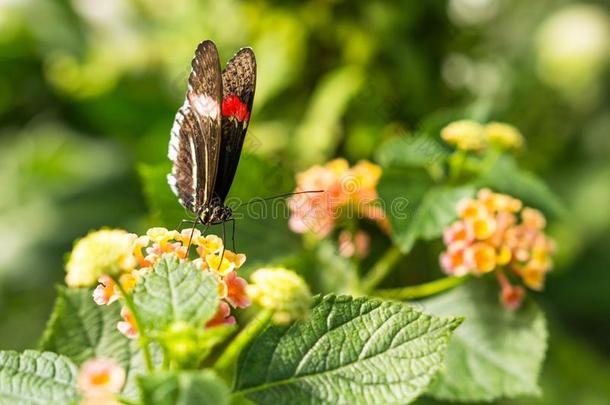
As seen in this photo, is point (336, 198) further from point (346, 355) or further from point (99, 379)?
point (99, 379)

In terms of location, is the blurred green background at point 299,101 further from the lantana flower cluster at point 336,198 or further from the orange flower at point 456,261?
the orange flower at point 456,261

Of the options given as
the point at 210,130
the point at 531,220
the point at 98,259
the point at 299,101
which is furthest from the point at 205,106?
the point at 299,101

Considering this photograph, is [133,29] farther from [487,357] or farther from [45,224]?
[487,357]

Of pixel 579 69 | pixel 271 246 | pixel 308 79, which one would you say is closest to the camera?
pixel 271 246

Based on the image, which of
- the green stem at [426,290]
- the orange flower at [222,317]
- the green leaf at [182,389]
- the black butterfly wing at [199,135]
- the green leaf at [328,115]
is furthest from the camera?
the green leaf at [328,115]

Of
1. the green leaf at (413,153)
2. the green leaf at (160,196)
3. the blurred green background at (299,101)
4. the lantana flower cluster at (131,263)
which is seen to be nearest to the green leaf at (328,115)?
the blurred green background at (299,101)

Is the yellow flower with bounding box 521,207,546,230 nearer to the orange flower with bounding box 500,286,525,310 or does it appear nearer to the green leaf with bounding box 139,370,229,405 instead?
the orange flower with bounding box 500,286,525,310

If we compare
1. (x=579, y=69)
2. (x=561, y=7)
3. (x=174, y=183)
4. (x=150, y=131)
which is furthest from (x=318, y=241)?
(x=561, y=7)
